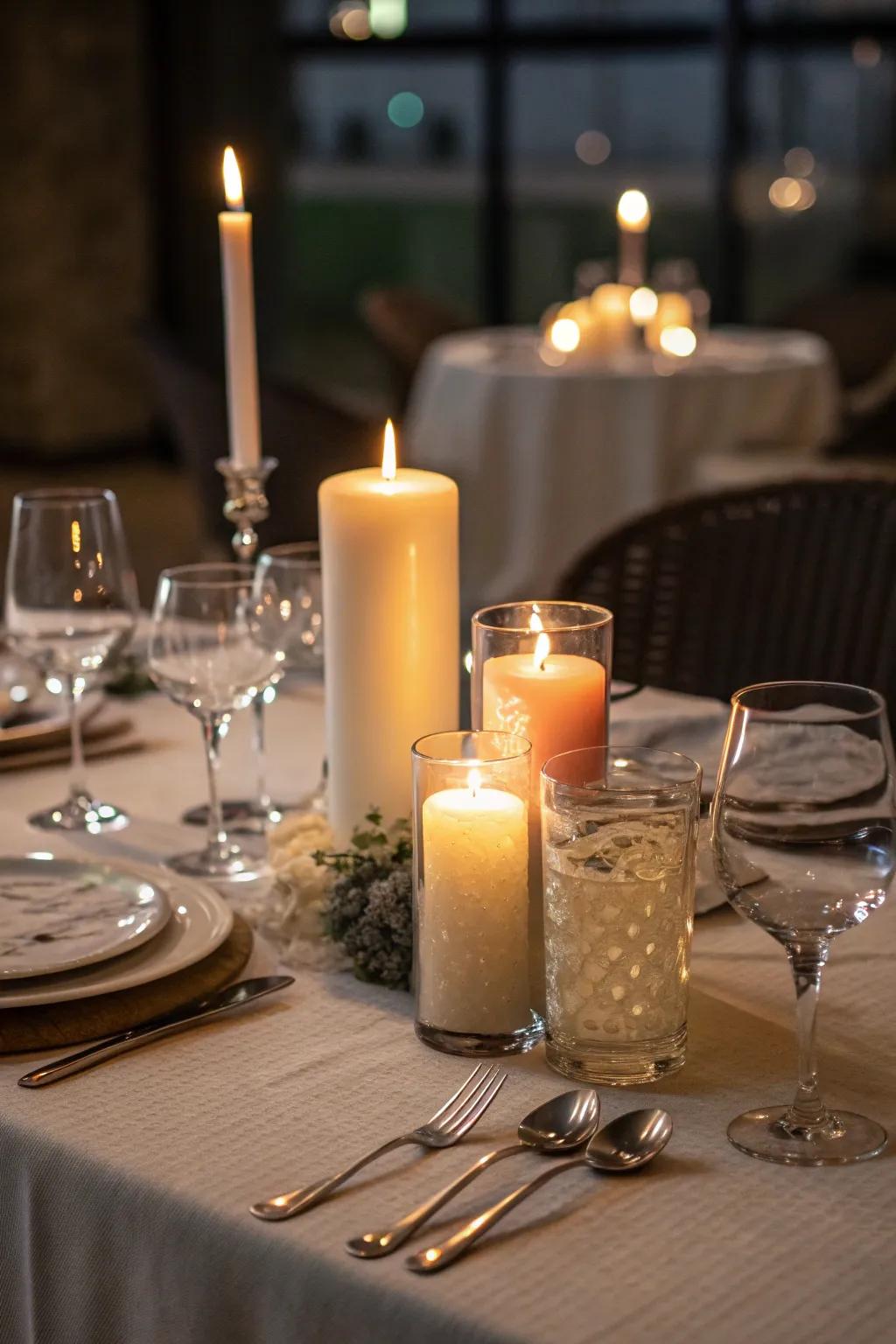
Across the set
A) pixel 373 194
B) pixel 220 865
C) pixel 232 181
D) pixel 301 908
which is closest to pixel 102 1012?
pixel 301 908

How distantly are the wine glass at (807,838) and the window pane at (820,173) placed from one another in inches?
216

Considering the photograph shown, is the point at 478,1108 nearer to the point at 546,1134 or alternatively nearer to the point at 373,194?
the point at 546,1134

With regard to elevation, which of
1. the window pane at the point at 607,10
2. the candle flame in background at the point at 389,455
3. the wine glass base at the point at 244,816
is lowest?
the wine glass base at the point at 244,816

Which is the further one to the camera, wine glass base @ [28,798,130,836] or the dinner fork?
wine glass base @ [28,798,130,836]

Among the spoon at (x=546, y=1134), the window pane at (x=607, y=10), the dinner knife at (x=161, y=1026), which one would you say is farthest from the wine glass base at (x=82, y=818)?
the window pane at (x=607, y=10)

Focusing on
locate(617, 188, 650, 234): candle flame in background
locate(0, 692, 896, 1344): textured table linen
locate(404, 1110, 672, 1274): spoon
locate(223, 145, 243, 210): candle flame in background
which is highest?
locate(223, 145, 243, 210): candle flame in background

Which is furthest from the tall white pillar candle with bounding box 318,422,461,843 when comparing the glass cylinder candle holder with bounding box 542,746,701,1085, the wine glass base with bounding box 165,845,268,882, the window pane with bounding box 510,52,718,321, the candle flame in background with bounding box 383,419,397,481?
the window pane with bounding box 510,52,718,321

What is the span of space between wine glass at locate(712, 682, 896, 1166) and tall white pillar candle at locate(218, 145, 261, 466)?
58cm

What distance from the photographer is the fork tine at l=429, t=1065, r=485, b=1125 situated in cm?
79

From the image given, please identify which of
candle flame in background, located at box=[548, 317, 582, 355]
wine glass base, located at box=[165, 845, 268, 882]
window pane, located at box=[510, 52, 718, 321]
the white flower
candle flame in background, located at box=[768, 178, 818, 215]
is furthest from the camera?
window pane, located at box=[510, 52, 718, 321]

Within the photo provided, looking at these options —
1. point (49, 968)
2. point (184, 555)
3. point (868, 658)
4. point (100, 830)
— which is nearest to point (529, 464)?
point (184, 555)

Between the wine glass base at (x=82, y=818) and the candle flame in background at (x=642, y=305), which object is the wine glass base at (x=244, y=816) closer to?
the wine glass base at (x=82, y=818)

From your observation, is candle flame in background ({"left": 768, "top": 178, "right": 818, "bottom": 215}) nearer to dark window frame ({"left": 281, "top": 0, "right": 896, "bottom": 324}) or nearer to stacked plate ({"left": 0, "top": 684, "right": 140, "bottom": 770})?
dark window frame ({"left": 281, "top": 0, "right": 896, "bottom": 324})

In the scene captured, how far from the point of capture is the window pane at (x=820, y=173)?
5918mm
